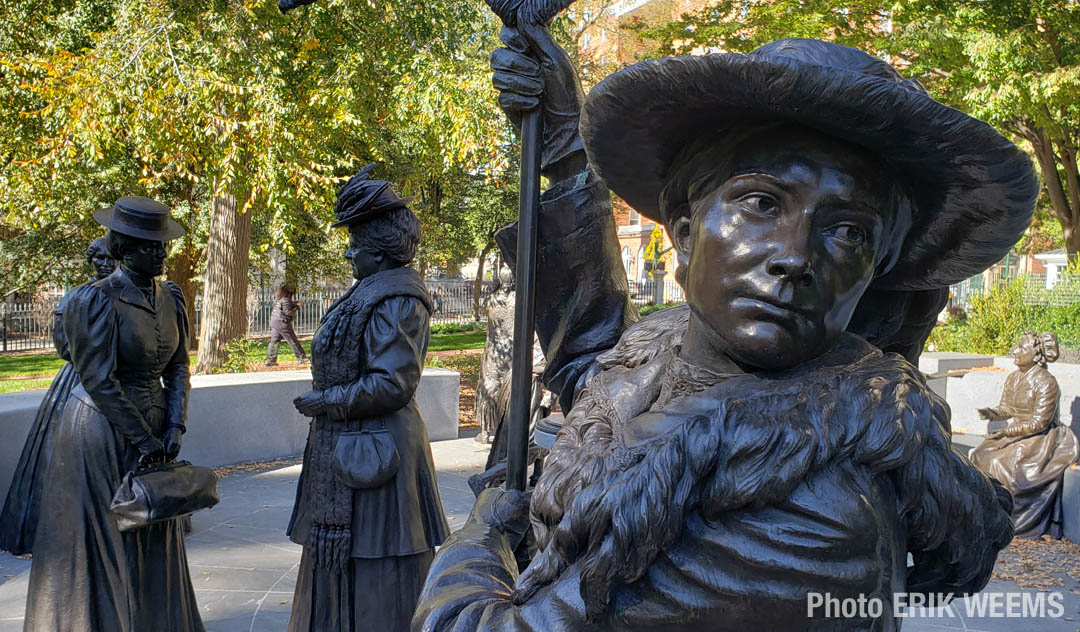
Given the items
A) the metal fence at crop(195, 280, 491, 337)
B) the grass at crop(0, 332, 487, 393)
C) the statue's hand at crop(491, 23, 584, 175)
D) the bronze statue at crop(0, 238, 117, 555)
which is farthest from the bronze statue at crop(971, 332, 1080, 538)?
the metal fence at crop(195, 280, 491, 337)

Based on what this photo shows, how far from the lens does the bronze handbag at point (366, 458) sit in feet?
13.0

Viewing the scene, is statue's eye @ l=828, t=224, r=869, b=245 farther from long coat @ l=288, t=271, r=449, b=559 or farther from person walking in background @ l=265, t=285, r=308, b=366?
person walking in background @ l=265, t=285, r=308, b=366

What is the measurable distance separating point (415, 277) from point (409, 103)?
23.3 ft

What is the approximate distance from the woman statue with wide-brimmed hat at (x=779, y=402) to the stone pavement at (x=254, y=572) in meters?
4.54

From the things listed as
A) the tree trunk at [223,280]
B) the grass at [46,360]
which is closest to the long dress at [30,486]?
the grass at [46,360]

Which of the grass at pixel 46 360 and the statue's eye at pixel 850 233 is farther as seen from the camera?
the grass at pixel 46 360

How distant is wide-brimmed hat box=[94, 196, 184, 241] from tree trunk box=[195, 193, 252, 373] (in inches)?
378

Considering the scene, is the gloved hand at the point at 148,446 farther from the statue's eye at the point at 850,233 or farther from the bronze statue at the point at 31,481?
the statue's eye at the point at 850,233

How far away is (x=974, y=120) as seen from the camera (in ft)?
4.05

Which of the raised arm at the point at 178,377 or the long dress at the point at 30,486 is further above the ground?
the raised arm at the point at 178,377

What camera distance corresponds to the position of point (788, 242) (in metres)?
1.29

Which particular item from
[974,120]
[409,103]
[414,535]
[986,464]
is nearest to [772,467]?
[974,120]

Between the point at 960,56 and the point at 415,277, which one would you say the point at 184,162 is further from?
the point at 960,56

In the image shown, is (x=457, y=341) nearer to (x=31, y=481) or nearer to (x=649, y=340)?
(x=31, y=481)
